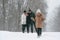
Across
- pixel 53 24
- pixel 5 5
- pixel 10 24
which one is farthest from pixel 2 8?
pixel 53 24

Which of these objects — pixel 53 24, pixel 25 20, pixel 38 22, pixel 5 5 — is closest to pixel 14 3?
pixel 5 5

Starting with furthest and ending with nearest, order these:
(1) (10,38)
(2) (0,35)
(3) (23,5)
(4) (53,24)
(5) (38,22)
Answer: (4) (53,24), (3) (23,5), (2) (0,35), (1) (10,38), (5) (38,22)

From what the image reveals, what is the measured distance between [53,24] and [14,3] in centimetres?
828

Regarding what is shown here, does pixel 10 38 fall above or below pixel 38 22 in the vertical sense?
below

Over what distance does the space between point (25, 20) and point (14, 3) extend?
10.3 metres

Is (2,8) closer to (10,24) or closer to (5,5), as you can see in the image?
(5,5)

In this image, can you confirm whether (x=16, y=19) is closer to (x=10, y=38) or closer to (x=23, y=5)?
(x=23, y=5)

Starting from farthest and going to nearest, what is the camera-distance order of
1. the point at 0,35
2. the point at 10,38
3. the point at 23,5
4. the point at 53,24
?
1. the point at 53,24
2. the point at 23,5
3. the point at 0,35
4. the point at 10,38

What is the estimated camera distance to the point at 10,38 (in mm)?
9523

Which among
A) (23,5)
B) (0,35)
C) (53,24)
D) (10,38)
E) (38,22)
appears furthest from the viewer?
(53,24)

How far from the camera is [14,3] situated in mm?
20234

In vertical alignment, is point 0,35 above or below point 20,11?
below

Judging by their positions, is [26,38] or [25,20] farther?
[25,20]

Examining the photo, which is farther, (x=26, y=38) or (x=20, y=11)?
(x=20, y=11)
